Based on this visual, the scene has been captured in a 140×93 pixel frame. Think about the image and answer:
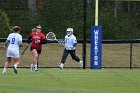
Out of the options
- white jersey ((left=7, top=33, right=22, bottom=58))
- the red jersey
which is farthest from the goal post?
white jersey ((left=7, top=33, right=22, bottom=58))

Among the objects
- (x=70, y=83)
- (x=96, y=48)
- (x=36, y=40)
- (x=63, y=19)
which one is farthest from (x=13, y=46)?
(x=63, y=19)

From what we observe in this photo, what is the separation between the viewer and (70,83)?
18.9 m

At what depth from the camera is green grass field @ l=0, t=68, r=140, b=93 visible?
55.4 ft

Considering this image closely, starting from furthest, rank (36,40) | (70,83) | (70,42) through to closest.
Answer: (70,42)
(36,40)
(70,83)

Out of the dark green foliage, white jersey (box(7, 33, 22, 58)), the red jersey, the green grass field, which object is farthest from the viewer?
the dark green foliage

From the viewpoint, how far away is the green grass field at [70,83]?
16.9m

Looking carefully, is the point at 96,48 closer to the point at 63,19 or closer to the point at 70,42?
the point at 70,42

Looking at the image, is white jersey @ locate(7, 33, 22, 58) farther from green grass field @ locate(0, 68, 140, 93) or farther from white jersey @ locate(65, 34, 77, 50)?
white jersey @ locate(65, 34, 77, 50)

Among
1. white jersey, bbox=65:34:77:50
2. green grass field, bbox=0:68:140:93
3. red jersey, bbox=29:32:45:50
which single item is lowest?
green grass field, bbox=0:68:140:93

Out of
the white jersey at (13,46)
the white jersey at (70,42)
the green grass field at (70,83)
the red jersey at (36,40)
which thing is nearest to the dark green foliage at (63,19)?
the white jersey at (70,42)

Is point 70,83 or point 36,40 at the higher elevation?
point 36,40

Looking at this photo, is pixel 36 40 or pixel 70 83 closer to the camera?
pixel 70 83

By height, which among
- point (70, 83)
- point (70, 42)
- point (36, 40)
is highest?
point (36, 40)

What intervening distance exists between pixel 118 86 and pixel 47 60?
1483 centimetres
